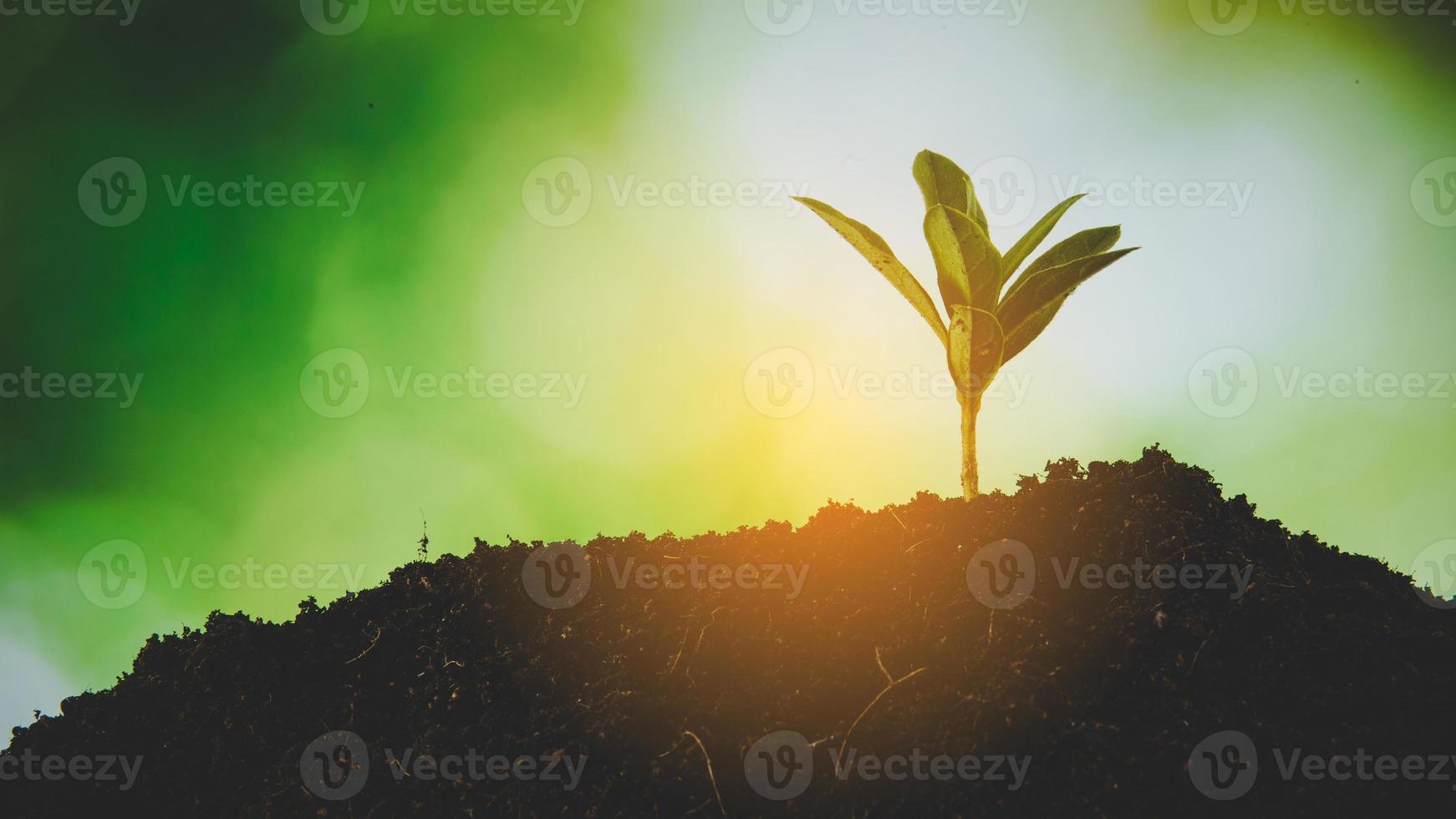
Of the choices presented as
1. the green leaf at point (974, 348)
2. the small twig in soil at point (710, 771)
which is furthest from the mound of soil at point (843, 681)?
the green leaf at point (974, 348)

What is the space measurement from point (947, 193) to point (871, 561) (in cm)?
112

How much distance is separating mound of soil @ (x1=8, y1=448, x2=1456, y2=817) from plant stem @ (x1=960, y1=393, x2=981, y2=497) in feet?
0.27

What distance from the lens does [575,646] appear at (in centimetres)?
209

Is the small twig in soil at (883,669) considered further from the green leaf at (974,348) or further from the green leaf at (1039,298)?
the green leaf at (1039,298)

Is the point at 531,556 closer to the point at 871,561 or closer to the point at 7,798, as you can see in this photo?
the point at 871,561

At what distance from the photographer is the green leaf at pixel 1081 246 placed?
2.46 m

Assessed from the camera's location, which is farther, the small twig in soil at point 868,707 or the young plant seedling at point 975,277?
the young plant seedling at point 975,277

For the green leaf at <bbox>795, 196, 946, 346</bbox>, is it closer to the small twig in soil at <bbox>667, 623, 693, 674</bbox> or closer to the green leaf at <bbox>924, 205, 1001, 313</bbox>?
the green leaf at <bbox>924, 205, 1001, 313</bbox>

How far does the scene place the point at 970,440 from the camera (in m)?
2.48

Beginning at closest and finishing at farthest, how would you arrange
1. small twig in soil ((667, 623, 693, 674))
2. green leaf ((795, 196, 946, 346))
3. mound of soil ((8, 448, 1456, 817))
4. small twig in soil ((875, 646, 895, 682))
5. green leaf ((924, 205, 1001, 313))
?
mound of soil ((8, 448, 1456, 817))
small twig in soil ((875, 646, 895, 682))
small twig in soil ((667, 623, 693, 674))
green leaf ((924, 205, 1001, 313))
green leaf ((795, 196, 946, 346))

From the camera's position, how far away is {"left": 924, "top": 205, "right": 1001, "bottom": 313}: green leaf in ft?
7.49

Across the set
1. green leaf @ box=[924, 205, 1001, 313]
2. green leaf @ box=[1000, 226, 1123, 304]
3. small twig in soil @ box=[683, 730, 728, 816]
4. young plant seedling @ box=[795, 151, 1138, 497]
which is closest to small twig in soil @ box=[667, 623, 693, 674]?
small twig in soil @ box=[683, 730, 728, 816]

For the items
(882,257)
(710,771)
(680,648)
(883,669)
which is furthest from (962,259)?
(710,771)

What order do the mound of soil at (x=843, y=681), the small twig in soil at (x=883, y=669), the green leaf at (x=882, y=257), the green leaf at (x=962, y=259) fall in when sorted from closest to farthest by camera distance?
the mound of soil at (x=843, y=681) < the small twig in soil at (x=883, y=669) < the green leaf at (x=962, y=259) < the green leaf at (x=882, y=257)
